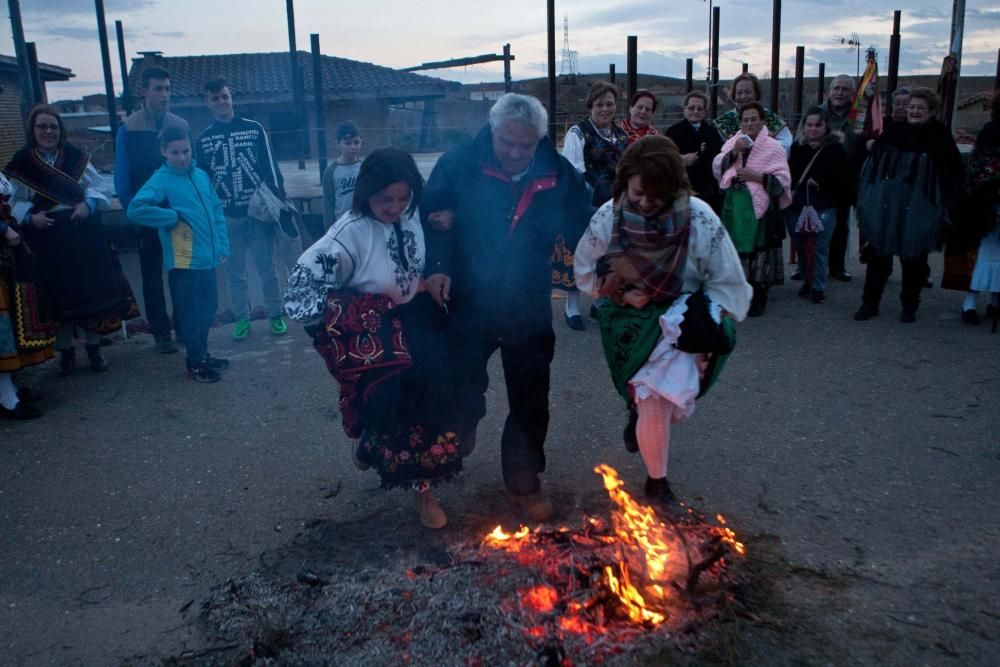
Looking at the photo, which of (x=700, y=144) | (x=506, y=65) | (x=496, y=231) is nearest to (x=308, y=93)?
(x=506, y=65)

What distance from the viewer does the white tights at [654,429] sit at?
3.72m

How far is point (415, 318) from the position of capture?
374 cm

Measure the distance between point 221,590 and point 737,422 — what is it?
10.4 feet

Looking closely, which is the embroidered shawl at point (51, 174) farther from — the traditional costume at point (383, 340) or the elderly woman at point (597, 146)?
the elderly woman at point (597, 146)

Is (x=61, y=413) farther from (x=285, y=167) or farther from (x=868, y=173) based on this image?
(x=285, y=167)

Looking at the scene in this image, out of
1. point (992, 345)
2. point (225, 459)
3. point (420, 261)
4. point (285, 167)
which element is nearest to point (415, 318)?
point (420, 261)

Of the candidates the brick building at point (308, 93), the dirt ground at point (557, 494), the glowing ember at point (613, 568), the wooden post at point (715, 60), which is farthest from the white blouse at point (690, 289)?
the brick building at point (308, 93)

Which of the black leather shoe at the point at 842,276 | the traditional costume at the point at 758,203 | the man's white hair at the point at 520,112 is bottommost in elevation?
the black leather shoe at the point at 842,276

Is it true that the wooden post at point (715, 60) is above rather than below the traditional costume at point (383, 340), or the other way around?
above

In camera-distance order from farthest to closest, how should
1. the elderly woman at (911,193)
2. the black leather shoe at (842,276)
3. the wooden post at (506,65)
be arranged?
the wooden post at (506,65) < the black leather shoe at (842,276) < the elderly woman at (911,193)

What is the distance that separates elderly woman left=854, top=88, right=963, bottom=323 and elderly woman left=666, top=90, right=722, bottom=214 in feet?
4.20

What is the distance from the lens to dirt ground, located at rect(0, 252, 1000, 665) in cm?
304

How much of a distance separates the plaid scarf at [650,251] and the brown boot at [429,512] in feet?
4.28

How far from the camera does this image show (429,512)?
3809mm
